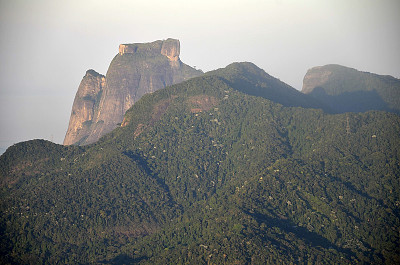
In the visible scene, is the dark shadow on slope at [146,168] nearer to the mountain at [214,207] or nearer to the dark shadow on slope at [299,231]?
the mountain at [214,207]

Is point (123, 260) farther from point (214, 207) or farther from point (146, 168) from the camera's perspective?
point (146, 168)

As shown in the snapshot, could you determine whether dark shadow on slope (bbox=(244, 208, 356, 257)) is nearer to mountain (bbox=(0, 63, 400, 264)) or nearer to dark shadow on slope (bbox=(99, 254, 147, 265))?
mountain (bbox=(0, 63, 400, 264))

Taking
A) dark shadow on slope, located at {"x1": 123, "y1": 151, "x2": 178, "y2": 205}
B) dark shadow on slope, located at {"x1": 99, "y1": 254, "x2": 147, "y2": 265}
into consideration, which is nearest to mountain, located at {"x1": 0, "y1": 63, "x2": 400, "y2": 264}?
dark shadow on slope, located at {"x1": 99, "y1": 254, "x2": 147, "y2": 265}

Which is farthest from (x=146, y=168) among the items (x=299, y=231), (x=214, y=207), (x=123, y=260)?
(x=299, y=231)

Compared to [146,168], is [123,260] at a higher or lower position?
lower

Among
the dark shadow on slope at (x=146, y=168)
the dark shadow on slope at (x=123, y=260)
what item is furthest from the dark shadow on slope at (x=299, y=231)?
the dark shadow on slope at (x=146, y=168)

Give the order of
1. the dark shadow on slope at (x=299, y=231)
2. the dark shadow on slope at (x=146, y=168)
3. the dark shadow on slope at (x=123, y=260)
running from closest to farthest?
the dark shadow on slope at (x=299, y=231), the dark shadow on slope at (x=123, y=260), the dark shadow on slope at (x=146, y=168)
